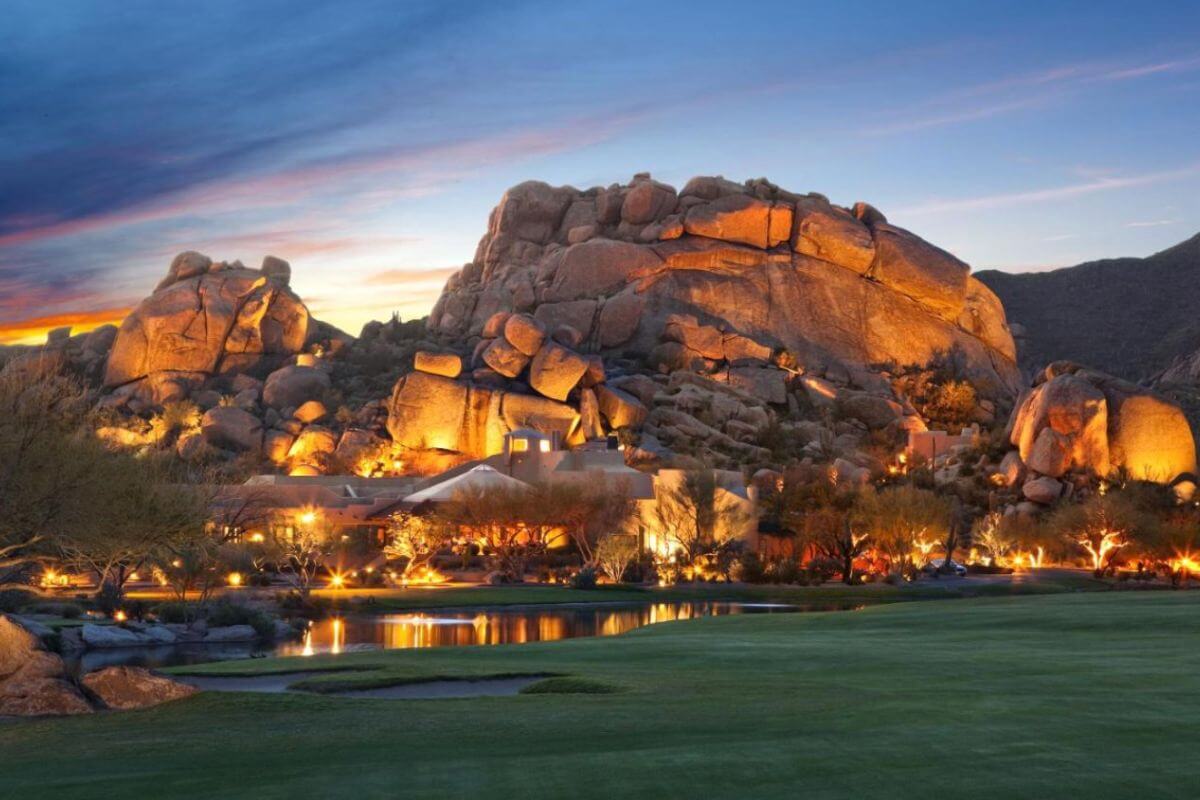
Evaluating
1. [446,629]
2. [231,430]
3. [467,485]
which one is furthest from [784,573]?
[231,430]

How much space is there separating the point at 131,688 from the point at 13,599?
29.6 meters

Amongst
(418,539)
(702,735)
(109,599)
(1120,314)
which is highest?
(1120,314)

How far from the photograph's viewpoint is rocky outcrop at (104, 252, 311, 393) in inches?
5162

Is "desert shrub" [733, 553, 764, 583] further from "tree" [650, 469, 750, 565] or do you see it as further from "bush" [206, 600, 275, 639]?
"bush" [206, 600, 275, 639]

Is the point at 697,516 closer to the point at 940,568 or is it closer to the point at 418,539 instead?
the point at 940,568

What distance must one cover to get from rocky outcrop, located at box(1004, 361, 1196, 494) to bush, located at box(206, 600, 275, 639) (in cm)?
6727

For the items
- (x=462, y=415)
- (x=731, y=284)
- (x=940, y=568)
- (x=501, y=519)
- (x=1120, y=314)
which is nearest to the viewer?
(x=501, y=519)

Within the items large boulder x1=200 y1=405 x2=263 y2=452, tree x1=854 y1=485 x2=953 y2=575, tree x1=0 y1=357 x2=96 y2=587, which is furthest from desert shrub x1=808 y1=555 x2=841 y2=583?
tree x1=0 y1=357 x2=96 y2=587

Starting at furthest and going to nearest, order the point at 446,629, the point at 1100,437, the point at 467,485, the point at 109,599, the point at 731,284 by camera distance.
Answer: the point at 731,284, the point at 1100,437, the point at 467,485, the point at 109,599, the point at 446,629

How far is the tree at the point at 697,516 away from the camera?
8450 cm

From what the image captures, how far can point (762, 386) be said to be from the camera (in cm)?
13350

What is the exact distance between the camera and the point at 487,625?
52.4 meters

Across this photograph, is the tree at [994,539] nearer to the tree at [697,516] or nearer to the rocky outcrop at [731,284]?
the tree at [697,516]

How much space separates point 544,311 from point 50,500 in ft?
370
